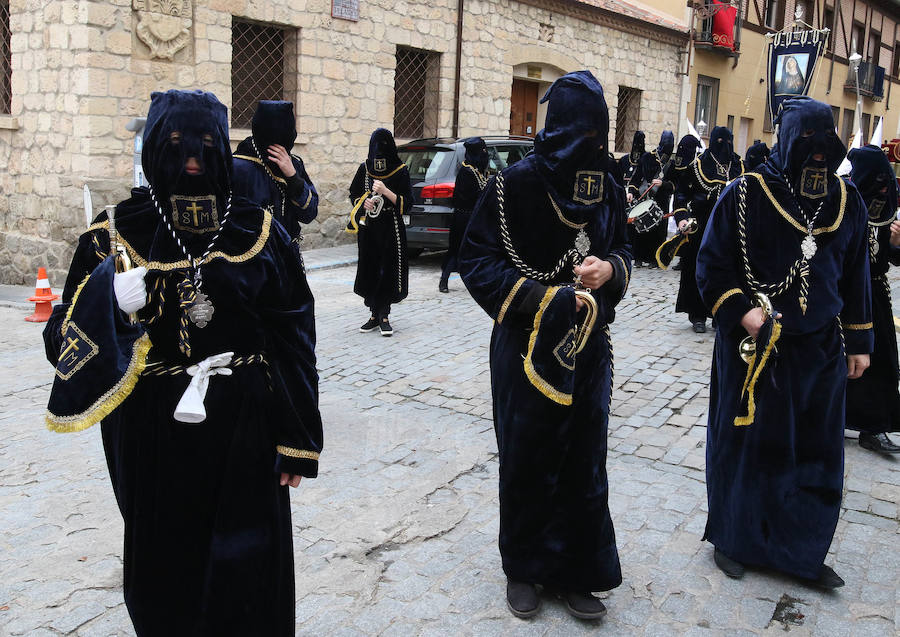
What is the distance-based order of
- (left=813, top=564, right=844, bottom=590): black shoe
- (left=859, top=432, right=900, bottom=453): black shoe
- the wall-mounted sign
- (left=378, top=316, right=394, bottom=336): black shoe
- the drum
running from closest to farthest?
(left=813, top=564, right=844, bottom=590): black shoe, (left=859, top=432, right=900, bottom=453): black shoe, the drum, (left=378, top=316, right=394, bottom=336): black shoe, the wall-mounted sign

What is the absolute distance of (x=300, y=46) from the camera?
13273 mm

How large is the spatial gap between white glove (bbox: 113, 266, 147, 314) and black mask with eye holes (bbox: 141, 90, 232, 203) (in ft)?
0.94

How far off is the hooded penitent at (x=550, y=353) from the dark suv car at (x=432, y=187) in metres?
8.40

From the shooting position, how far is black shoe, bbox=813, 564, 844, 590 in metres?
3.63

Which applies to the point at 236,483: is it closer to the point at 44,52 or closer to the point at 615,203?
the point at 615,203

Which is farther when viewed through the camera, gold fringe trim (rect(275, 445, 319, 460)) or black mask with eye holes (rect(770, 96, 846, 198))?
black mask with eye holes (rect(770, 96, 846, 198))

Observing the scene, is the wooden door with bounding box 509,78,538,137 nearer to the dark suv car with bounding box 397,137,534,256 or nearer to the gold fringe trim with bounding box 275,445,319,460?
the dark suv car with bounding box 397,137,534,256

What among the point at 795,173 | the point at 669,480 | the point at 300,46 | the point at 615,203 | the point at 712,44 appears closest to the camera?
the point at 615,203

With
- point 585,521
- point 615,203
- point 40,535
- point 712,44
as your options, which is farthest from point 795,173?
point 712,44

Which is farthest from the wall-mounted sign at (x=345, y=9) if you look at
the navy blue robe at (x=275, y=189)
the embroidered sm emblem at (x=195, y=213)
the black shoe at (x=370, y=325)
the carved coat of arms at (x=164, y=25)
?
the embroidered sm emblem at (x=195, y=213)

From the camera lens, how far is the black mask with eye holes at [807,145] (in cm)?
354

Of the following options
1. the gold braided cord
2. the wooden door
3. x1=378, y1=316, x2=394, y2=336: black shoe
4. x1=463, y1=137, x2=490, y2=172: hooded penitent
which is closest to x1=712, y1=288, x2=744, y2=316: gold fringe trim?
the gold braided cord

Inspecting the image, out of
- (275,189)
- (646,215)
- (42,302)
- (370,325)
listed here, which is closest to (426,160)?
(370,325)

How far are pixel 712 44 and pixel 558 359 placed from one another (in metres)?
23.2
